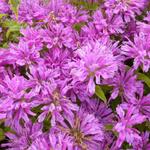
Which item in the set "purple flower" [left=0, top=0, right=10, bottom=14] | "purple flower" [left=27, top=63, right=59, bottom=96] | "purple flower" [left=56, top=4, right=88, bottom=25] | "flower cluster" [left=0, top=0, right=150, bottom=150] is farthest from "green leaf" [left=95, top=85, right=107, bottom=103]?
"purple flower" [left=0, top=0, right=10, bottom=14]

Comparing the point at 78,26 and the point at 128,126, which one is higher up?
the point at 78,26

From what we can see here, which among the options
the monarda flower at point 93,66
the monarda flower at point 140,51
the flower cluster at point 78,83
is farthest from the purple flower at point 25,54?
the monarda flower at point 140,51

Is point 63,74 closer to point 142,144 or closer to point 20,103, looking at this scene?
point 20,103

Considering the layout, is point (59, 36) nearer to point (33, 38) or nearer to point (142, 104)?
point (33, 38)

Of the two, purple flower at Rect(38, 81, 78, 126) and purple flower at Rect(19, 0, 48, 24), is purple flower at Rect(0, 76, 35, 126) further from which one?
purple flower at Rect(19, 0, 48, 24)

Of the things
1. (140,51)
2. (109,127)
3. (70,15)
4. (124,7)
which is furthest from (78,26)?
(109,127)

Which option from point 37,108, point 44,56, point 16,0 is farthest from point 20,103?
point 16,0

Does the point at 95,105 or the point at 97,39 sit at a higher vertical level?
the point at 97,39
